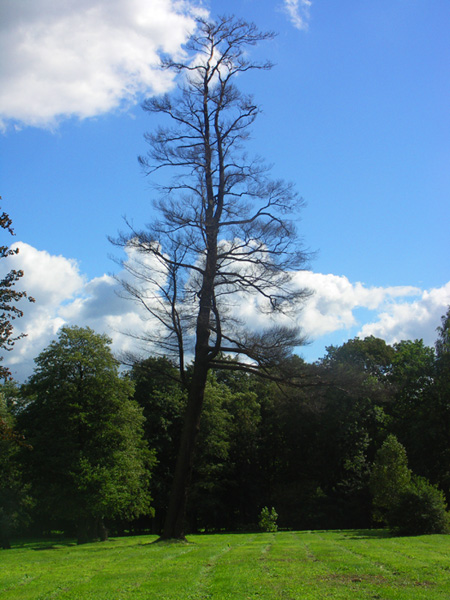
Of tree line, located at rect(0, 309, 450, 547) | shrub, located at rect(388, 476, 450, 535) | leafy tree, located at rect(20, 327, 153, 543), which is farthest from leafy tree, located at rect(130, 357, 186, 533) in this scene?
shrub, located at rect(388, 476, 450, 535)

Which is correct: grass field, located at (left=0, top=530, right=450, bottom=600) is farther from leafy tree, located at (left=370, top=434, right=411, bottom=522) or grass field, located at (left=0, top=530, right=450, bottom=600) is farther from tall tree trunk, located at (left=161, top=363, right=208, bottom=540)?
leafy tree, located at (left=370, top=434, right=411, bottom=522)

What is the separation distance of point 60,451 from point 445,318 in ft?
82.9

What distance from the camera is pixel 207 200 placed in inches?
639

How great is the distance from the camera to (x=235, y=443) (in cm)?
3884

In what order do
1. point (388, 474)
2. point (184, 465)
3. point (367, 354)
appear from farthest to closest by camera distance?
point (367, 354) < point (388, 474) < point (184, 465)

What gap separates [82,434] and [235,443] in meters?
18.1

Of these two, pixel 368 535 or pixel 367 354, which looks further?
pixel 367 354

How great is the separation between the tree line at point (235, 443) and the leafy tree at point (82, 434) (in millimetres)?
64

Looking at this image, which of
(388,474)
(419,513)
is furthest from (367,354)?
(419,513)

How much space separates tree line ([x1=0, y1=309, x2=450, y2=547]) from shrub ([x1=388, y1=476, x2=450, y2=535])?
4cm

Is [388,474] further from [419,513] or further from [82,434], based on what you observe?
[82,434]

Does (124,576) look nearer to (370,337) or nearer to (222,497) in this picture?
(222,497)

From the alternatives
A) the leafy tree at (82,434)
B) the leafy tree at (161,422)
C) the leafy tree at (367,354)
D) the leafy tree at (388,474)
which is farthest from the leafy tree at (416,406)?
the leafy tree at (82,434)

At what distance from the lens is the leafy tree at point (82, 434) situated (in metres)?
21.6
